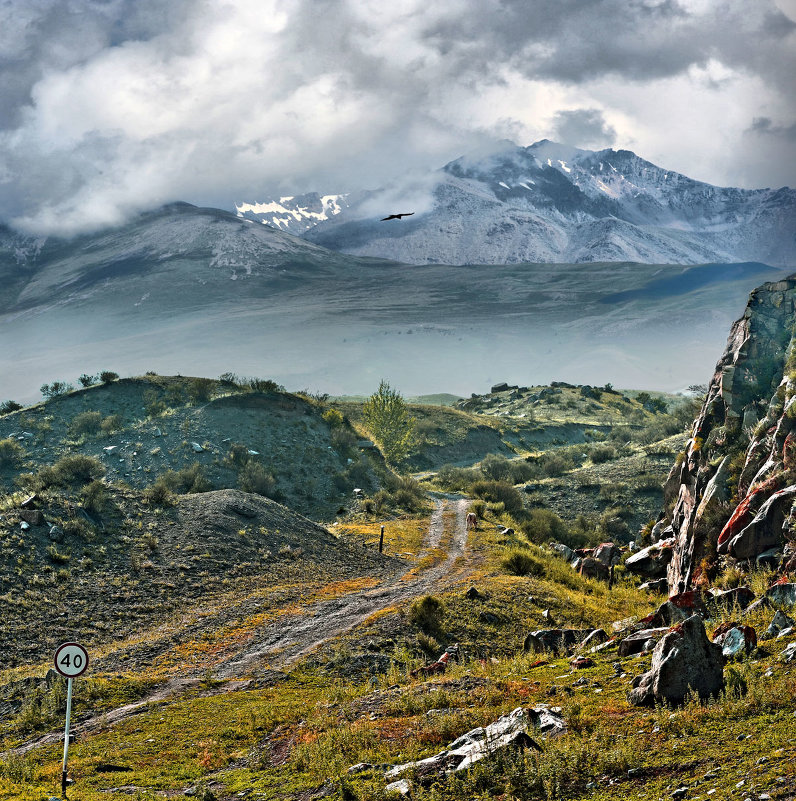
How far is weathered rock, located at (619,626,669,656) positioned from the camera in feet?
53.3

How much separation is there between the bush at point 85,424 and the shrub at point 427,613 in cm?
4571

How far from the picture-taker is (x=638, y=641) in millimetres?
16375

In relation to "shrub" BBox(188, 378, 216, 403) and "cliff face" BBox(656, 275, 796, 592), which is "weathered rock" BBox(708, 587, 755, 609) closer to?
"cliff face" BBox(656, 275, 796, 592)

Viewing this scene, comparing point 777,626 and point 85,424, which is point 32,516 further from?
point 85,424

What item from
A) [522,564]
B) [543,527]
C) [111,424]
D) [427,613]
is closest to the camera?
[427,613]

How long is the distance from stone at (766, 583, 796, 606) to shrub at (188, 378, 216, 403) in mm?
60023

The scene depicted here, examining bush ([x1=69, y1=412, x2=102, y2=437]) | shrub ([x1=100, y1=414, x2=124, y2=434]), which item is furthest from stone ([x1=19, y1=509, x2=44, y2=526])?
bush ([x1=69, y1=412, x2=102, y2=437])

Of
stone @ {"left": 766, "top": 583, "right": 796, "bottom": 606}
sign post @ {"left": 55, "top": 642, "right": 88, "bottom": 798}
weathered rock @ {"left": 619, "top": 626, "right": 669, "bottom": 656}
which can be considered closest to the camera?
sign post @ {"left": 55, "top": 642, "right": 88, "bottom": 798}

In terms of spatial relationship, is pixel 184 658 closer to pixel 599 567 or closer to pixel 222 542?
pixel 222 542

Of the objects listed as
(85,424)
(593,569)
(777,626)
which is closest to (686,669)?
(777,626)

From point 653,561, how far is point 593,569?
17.4ft

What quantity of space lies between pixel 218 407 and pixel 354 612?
43527mm

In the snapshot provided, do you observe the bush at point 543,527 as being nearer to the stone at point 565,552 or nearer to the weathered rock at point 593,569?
the stone at point 565,552

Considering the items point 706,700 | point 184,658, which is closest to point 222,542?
point 184,658
